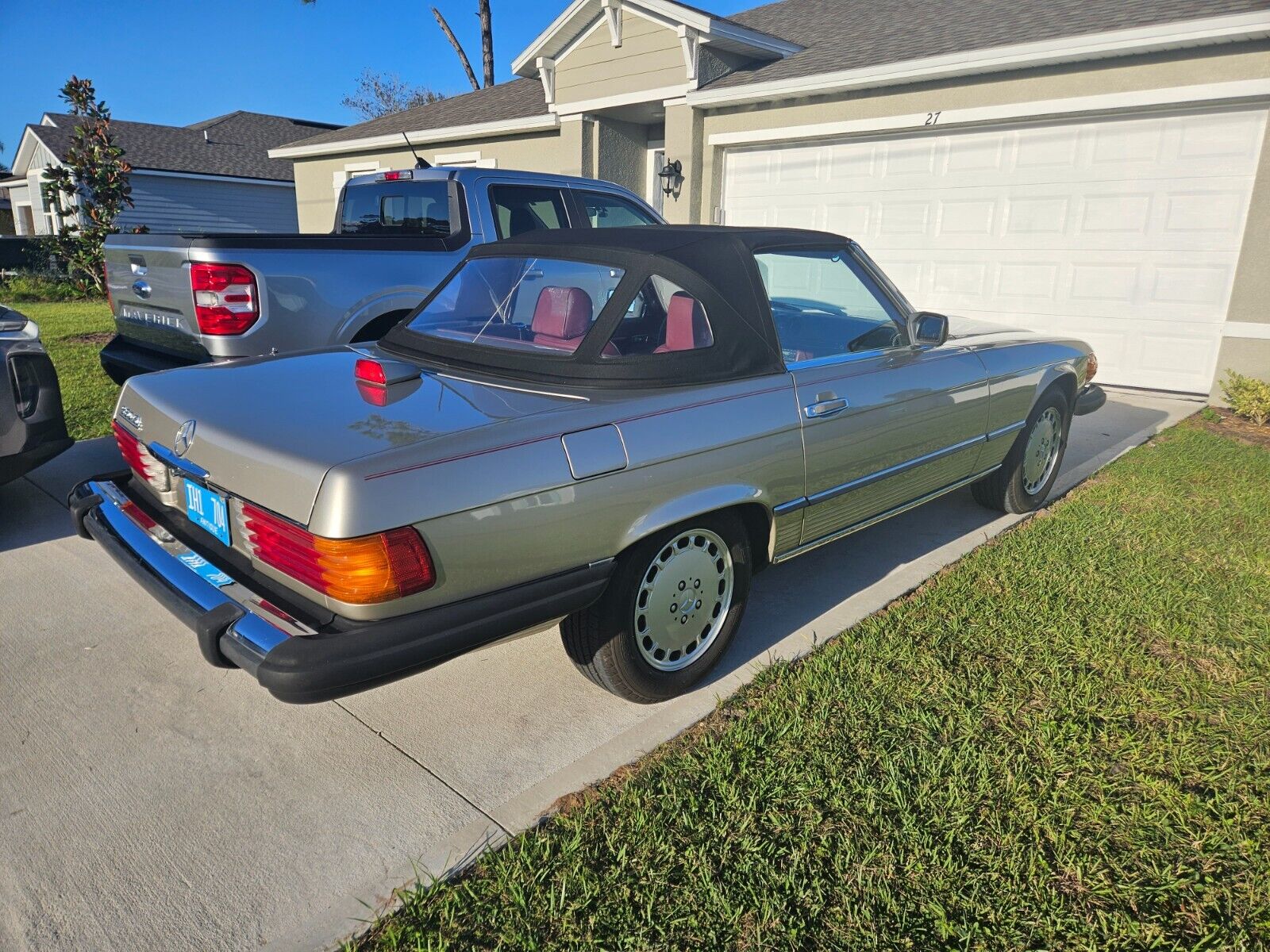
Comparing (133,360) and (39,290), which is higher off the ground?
(133,360)

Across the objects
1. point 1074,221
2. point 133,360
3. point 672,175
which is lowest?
point 133,360

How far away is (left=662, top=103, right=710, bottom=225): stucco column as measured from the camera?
35.6 feet

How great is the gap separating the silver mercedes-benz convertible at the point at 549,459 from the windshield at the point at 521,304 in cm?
1

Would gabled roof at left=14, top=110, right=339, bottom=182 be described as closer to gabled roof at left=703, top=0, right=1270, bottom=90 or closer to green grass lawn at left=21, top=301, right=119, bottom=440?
green grass lawn at left=21, top=301, right=119, bottom=440

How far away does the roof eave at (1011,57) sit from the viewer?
7105mm

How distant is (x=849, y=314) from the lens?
12.6 ft

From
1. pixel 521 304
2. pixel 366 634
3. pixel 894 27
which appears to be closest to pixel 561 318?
pixel 521 304

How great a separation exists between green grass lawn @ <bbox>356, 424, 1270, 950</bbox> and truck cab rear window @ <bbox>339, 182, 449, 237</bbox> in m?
4.13

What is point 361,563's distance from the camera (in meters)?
2.10

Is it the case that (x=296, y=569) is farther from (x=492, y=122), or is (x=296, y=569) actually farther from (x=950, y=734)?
(x=492, y=122)

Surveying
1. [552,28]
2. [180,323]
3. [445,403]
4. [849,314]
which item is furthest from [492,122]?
[445,403]

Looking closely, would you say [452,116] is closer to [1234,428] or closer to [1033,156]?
[1033,156]

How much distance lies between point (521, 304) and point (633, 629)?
1.38 m

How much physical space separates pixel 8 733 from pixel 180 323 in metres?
2.60
